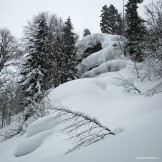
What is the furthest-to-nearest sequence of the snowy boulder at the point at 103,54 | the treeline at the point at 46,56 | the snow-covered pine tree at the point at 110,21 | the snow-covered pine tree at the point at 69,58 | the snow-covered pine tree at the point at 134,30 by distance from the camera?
the snow-covered pine tree at the point at 110,21, the snowy boulder at the point at 103,54, the snow-covered pine tree at the point at 134,30, the snow-covered pine tree at the point at 69,58, the treeline at the point at 46,56

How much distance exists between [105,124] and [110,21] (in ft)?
111

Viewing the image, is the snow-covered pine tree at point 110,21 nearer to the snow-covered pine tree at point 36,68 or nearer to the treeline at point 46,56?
the treeline at point 46,56

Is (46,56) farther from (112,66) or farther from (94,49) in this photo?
(94,49)

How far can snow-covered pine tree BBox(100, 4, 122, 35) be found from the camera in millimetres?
37031

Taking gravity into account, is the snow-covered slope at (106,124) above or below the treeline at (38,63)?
below

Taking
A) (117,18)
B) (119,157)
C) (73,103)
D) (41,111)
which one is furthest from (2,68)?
(117,18)

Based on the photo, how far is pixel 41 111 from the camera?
11773 mm

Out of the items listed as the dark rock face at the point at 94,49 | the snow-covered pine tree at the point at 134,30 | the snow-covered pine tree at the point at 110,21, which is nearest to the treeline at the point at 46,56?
the snow-covered pine tree at the point at 134,30

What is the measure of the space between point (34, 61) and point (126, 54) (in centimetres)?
1219

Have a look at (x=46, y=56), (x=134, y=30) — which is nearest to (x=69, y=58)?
(x=46, y=56)

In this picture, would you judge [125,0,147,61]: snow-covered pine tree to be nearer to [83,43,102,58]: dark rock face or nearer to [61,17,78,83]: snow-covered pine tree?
[61,17,78,83]: snow-covered pine tree

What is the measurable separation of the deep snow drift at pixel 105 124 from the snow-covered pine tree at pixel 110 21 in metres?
18.5

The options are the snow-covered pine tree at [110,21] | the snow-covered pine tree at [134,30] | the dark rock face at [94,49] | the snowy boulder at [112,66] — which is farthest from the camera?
Result: the snow-covered pine tree at [110,21]

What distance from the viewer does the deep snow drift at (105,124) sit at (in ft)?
8.07
